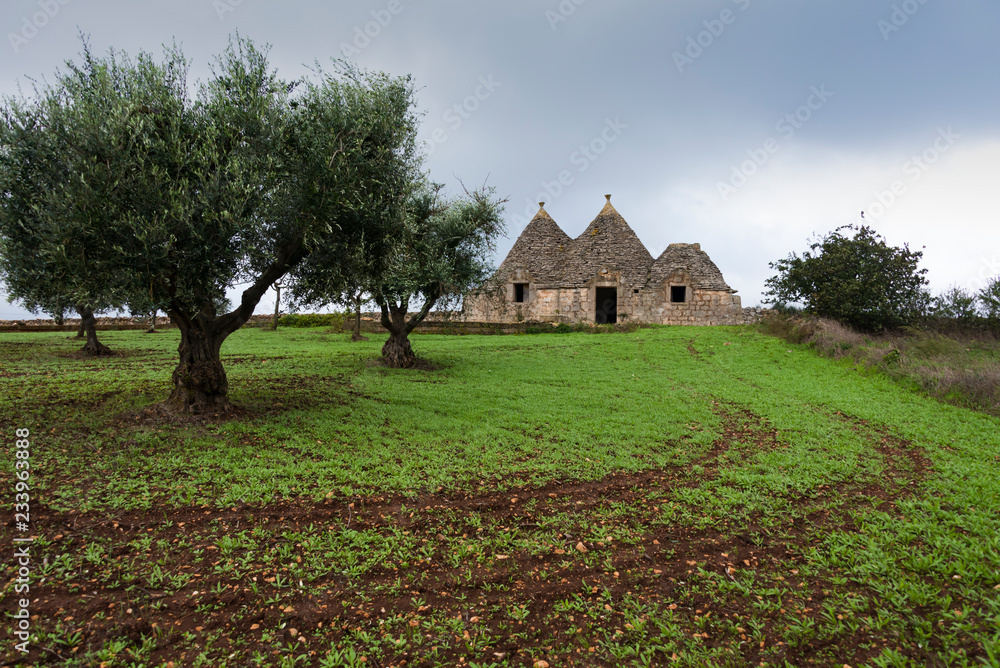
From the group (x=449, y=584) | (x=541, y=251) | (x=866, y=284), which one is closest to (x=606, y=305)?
(x=541, y=251)

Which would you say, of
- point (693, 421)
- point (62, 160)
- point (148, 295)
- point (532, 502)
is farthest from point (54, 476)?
point (693, 421)

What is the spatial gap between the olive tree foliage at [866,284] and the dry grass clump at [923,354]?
90 centimetres

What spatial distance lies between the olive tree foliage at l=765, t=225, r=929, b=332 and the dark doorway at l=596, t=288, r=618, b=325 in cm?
1092

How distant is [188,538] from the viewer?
5.34m

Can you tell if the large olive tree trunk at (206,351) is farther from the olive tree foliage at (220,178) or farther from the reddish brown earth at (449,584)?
the reddish brown earth at (449,584)

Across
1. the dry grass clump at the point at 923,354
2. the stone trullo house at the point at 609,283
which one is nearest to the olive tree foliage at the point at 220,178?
the dry grass clump at the point at 923,354

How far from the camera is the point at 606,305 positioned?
32938mm

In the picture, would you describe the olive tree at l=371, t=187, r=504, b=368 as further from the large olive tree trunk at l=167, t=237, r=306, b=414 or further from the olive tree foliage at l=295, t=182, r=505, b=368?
the large olive tree trunk at l=167, t=237, r=306, b=414

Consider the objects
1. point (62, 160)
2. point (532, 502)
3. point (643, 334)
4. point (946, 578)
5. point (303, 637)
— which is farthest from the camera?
point (643, 334)

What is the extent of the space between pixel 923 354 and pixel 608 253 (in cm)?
1807

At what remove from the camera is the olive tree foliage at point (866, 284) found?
74.0 ft

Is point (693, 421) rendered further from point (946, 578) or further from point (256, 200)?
point (256, 200)

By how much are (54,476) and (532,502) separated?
6.28 meters

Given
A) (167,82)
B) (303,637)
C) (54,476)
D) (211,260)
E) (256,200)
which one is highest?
(167,82)
